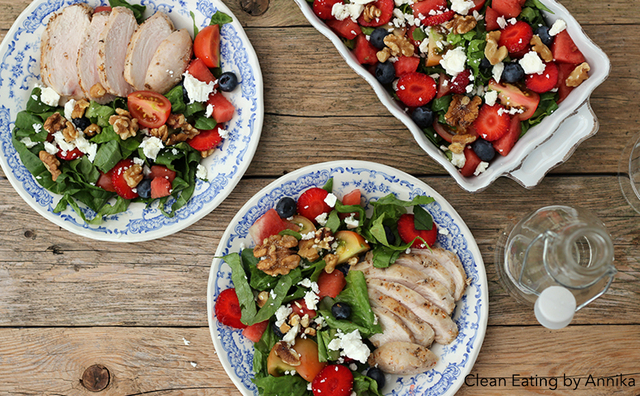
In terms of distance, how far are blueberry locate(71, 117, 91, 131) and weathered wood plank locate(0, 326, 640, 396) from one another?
2.86 ft

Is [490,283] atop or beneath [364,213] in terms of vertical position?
beneath

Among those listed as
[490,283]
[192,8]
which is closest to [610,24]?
[490,283]

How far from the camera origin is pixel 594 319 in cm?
188

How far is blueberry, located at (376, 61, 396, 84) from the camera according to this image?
1619 mm

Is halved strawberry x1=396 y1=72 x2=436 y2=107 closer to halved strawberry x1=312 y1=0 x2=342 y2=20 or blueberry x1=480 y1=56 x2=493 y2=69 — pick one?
blueberry x1=480 y1=56 x2=493 y2=69

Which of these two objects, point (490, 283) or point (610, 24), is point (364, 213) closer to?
point (490, 283)

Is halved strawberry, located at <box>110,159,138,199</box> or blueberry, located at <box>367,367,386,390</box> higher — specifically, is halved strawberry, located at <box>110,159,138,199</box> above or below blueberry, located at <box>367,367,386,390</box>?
above

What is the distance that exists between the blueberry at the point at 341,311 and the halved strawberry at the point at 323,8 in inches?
42.0

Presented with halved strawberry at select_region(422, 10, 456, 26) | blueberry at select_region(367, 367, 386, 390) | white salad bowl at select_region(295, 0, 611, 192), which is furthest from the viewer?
blueberry at select_region(367, 367, 386, 390)

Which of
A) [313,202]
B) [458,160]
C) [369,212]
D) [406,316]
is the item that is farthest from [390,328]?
[458,160]

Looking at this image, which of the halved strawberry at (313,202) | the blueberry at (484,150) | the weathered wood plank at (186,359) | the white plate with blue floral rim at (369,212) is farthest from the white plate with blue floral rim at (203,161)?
the blueberry at (484,150)

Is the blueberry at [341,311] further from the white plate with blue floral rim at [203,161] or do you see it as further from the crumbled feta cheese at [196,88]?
A: the crumbled feta cheese at [196,88]

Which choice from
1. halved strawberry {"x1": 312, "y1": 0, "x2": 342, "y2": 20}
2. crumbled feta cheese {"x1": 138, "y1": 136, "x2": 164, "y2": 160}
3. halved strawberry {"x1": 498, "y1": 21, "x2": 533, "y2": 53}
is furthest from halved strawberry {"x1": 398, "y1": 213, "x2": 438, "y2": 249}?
crumbled feta cheese {"x1": 138, "y1": 136, "x2": 164, "y2": 160}

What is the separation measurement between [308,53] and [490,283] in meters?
1.21
